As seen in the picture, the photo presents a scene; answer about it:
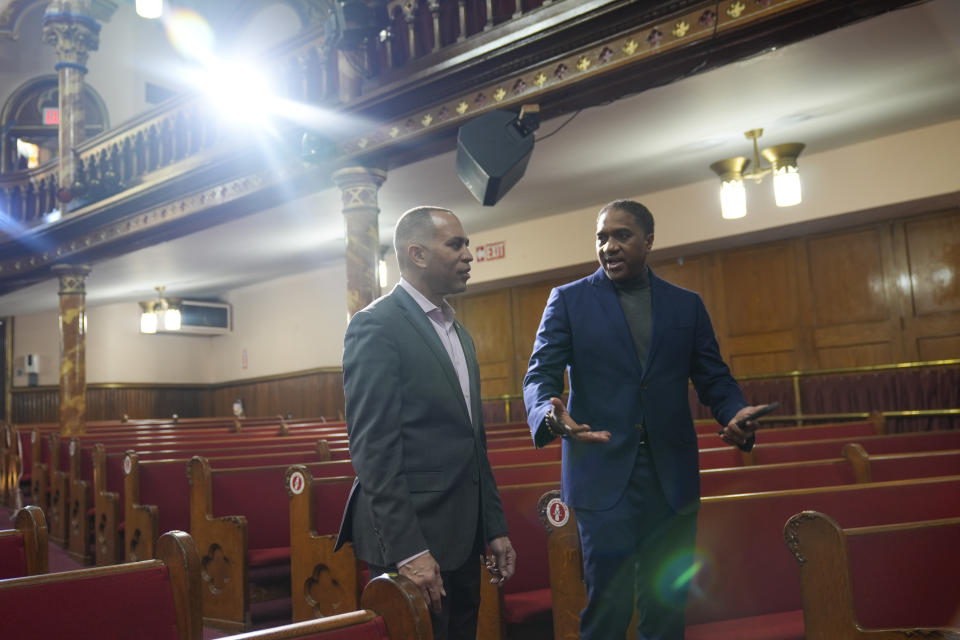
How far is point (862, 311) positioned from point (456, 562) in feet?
23.7

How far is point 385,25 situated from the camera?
20.9 feet

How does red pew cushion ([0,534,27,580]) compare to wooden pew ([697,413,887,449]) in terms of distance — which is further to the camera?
wooden pew ([697,413,887,449])

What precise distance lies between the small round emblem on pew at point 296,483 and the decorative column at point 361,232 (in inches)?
130

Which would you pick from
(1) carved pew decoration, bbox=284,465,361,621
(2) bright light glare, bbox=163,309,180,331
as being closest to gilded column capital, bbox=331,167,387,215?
(1) carved pew decoration, bbox=284,465,361,621

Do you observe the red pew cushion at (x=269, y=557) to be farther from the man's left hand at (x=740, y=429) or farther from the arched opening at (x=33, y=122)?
the arched opening at (x=33, y=122)

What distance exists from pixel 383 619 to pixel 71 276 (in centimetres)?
1093

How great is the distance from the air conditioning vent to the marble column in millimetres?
4410

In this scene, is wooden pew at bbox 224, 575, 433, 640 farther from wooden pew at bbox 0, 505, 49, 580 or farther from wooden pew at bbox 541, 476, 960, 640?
wooden pew at bbox 541, 476, 960, 640

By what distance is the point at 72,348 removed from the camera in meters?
10.8

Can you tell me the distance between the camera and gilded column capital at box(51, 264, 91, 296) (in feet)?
35.8

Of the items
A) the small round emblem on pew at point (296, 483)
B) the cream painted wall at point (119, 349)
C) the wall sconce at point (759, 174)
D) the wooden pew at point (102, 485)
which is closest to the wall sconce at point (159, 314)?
the cream painted wall at point (119, 349)

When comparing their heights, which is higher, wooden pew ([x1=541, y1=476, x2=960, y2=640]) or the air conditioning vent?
the air conditioning vent

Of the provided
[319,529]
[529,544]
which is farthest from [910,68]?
[319,529]

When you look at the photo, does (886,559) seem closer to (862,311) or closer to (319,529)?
(319,529)
